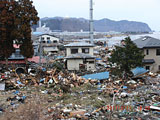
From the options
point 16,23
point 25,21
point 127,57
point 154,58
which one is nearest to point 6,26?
point 16,23

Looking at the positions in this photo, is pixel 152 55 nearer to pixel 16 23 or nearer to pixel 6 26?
pixel 16 23

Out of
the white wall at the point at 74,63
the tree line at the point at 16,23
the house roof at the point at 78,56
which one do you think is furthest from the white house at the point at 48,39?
the tree line at the point at 16,23

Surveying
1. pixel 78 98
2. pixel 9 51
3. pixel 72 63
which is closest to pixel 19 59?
pixel 9 51

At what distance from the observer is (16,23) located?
57.0 ft

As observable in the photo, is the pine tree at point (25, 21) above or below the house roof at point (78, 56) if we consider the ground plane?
above

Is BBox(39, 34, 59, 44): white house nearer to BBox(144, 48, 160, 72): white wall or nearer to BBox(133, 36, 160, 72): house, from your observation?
BBox(133, 36, 160, 72): house

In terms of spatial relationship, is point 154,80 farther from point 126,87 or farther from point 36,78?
point 36,78

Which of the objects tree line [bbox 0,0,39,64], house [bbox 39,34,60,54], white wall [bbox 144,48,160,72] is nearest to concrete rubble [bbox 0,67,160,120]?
tree line [bbox 0,0,39,64]

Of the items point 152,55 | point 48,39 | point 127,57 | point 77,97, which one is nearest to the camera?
point 77,97

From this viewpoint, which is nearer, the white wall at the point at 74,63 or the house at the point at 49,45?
the white wall at the point at 74,63

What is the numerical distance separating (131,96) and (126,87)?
219 centimetres

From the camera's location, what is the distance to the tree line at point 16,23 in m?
17.4

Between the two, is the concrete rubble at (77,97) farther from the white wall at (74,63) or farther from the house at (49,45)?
the house at (49,45)

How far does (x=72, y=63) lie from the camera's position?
2080 centimetres
